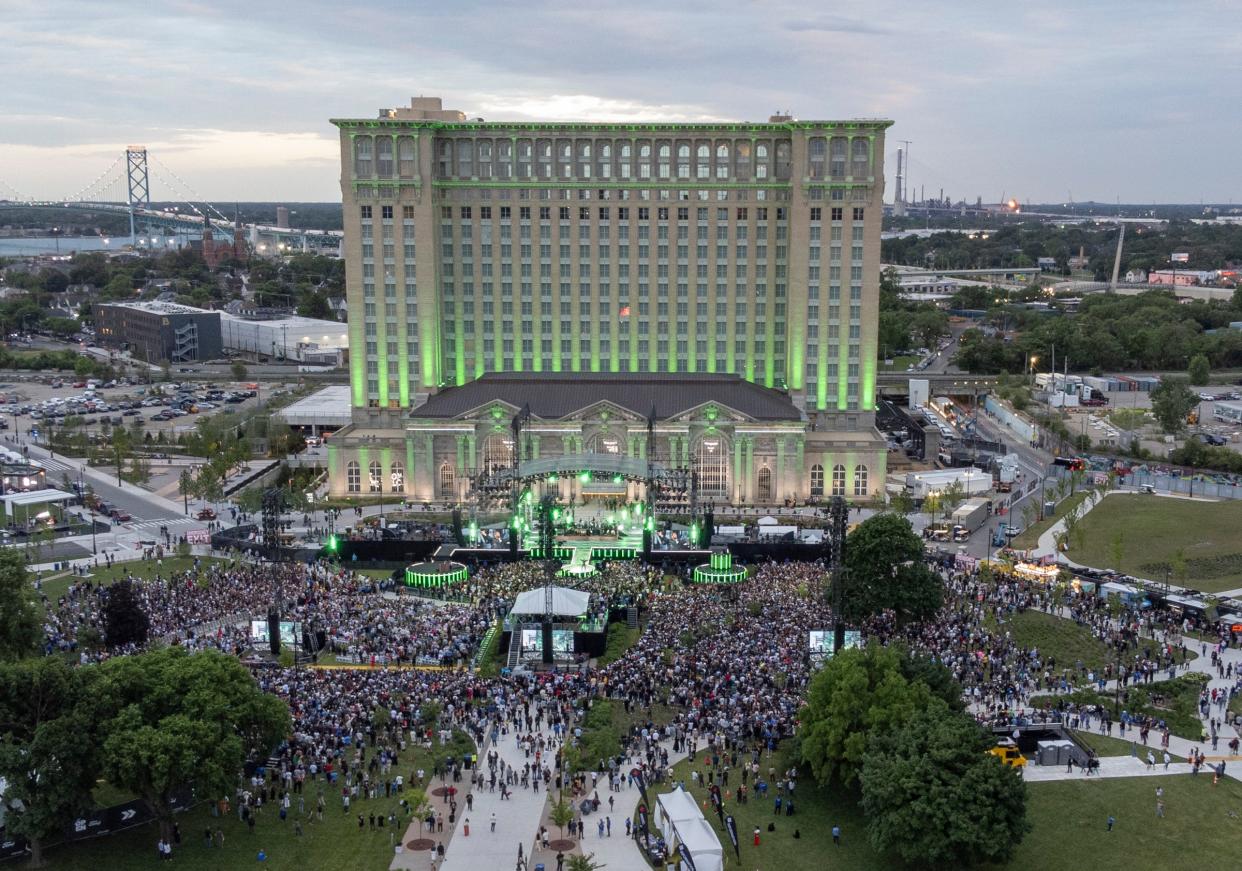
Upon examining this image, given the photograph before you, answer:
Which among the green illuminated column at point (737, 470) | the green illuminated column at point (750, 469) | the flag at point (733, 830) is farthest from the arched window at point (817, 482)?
the flag at point (733, 830)

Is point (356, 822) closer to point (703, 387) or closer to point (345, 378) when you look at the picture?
point (703, 387)

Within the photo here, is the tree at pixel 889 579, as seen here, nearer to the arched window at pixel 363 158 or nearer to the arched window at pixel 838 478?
the arched window at pixel 838 478

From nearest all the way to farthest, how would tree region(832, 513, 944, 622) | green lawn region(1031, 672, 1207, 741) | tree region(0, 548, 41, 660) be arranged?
1. green lawn region(1031, 672, 1207, 741)
2. tree region(0, 548, 41, 660)
3. tree region(832, 513, 944, 622)

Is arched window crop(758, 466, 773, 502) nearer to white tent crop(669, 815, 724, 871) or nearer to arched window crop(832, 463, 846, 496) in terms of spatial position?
arched window crop(832, 463, 846, 496)

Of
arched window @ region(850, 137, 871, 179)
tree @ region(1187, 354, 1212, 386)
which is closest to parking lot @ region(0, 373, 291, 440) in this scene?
arched window @ region(850, 137, 871, 179)

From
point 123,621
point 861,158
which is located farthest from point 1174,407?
point 123,621

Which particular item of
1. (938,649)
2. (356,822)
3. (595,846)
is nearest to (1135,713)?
(938,649)
